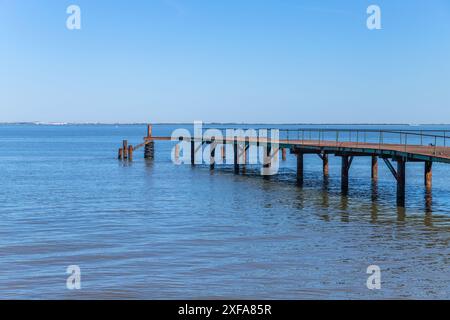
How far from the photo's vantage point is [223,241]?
24.6m

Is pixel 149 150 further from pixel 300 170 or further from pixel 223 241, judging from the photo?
pixel 223 241

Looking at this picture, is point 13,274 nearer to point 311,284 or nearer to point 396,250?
point 311,284

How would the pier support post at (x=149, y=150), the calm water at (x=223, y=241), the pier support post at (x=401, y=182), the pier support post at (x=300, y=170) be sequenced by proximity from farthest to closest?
the pier support post at (x=149, y=150) → the pier support post at (x=300, y=170) → the pier support post at (x=401, y=182) → the calm water at (x=223, y=241)

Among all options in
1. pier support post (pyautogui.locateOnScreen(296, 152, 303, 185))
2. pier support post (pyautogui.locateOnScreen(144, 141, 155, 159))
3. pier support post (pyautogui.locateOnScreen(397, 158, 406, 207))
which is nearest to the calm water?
pier support post (pyautogui.locateOnScreen(397, 158, 406, 207))

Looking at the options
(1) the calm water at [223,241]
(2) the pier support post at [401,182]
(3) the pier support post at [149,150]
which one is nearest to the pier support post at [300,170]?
(1) the calm water at [223,241]

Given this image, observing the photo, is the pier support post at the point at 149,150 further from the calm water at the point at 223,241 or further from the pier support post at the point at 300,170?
the pier support post at the point at 300,170

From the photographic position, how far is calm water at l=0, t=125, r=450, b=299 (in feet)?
59.8

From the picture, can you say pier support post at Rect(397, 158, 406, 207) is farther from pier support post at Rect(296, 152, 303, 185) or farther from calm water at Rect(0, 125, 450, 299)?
pier support post at Rect(296, 152, 303, 185)

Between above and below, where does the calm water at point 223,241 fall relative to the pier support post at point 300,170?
below

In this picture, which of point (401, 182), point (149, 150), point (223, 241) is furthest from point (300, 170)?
point (149, 150)

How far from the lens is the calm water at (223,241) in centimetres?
1822

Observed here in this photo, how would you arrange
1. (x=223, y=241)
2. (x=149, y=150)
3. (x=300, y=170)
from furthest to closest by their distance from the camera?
(x=149, y=150)
(x=300, y=170)
(x=223, y=241)
